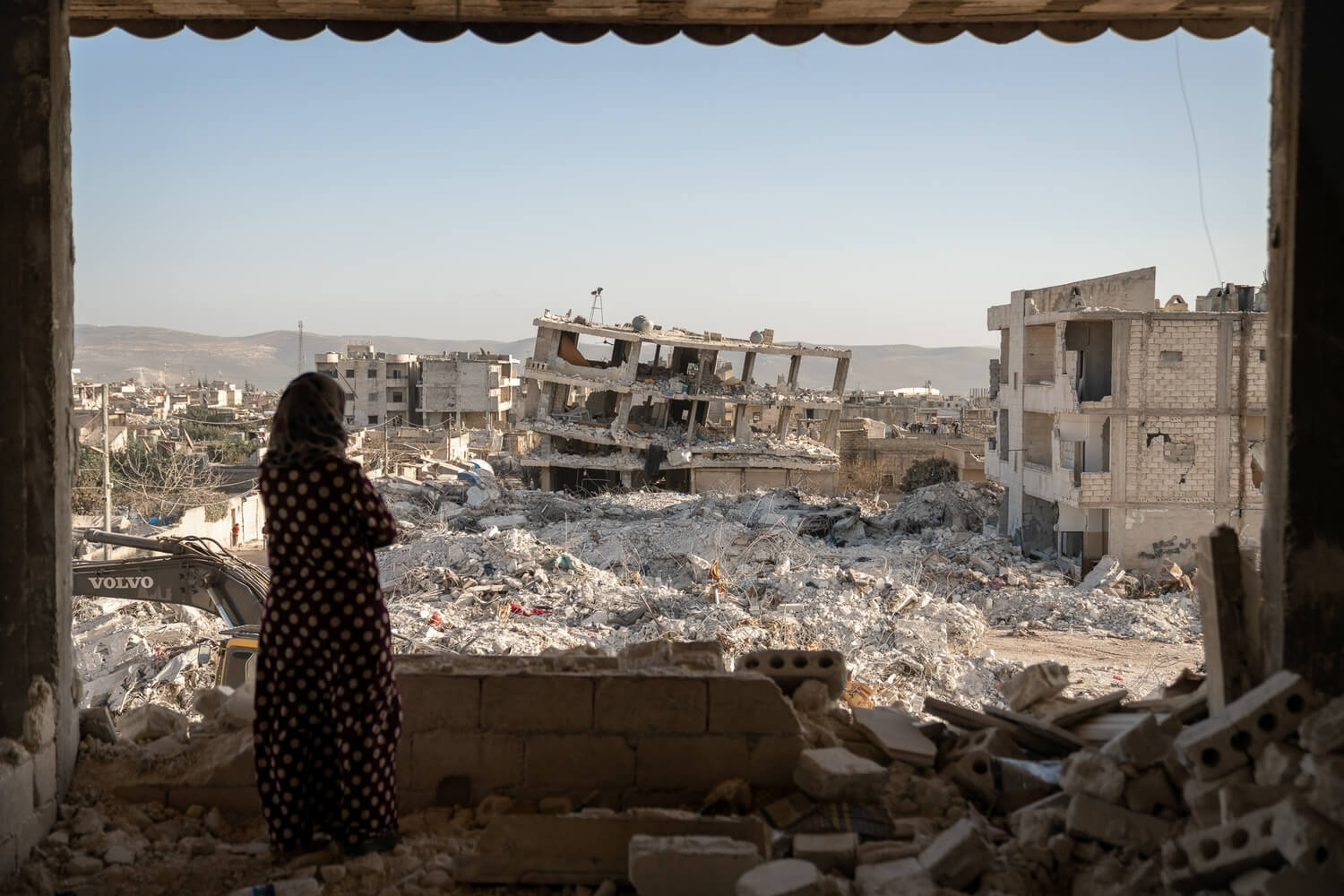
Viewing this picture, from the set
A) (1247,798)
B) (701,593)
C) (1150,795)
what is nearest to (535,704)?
(1150,795)

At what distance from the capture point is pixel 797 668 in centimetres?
496

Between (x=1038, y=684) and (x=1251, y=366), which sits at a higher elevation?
(x=1251, y=366)

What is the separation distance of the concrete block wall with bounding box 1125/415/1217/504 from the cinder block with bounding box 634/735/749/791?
22017mm

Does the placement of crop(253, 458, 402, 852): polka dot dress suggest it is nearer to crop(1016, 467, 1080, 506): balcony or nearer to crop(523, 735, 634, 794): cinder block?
crop(523, 735, 634, 794): cinder block

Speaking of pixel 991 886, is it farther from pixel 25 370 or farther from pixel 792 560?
pixel 792 560

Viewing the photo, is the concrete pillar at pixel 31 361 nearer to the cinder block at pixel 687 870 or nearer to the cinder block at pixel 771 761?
the cinder block at pixel 687 870

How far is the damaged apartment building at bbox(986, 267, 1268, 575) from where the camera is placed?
23391 mm

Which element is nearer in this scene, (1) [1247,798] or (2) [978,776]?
(1) [1247,798]

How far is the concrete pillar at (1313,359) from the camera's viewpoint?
3.57m

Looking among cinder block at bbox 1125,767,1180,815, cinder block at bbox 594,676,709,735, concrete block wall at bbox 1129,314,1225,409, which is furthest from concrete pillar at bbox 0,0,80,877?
concrete block wall at bbox 1129,314,1225,409

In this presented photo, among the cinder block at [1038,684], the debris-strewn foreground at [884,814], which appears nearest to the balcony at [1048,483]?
the debris-strewn foreground at [884,814]

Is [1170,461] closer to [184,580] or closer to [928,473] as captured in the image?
[928,473]

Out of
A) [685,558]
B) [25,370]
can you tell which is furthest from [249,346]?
[25,370]

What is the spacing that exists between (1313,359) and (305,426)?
132 inches
